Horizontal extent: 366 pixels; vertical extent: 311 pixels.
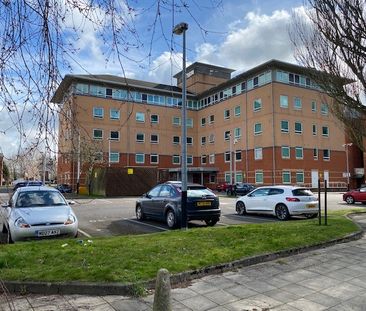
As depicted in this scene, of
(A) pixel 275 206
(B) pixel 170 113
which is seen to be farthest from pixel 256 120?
(A) pixel 275 206

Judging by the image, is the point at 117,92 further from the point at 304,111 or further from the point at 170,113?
the point at 170,113

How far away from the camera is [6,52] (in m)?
2.52

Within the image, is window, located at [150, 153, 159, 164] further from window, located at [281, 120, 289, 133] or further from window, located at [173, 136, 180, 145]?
window, located at [281, 120, 289, 133]

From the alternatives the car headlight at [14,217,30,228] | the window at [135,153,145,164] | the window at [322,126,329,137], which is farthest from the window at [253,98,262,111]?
the car headlight at [14,217,30,228]

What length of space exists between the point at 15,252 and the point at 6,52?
5.67 meters

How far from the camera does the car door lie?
17469mm

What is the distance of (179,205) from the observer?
12.9 metres

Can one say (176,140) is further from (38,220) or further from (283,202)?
(38,220)

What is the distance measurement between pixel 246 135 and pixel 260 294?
4759 centimetres

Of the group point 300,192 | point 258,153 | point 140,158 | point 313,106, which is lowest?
point 300,192

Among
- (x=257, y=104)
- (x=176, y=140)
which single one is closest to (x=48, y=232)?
(x=257, y=104)

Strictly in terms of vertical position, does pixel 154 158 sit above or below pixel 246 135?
below

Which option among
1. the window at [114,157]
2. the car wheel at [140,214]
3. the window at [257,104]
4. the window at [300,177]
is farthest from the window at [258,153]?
the car wheel at [140,214]

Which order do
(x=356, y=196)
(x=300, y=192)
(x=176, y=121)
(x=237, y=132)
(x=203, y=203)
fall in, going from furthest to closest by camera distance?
(x=176, y=121)
(x=237, y=132)
(x=356, y=196)
(x=300, y=192)
(x=203, y=203)
